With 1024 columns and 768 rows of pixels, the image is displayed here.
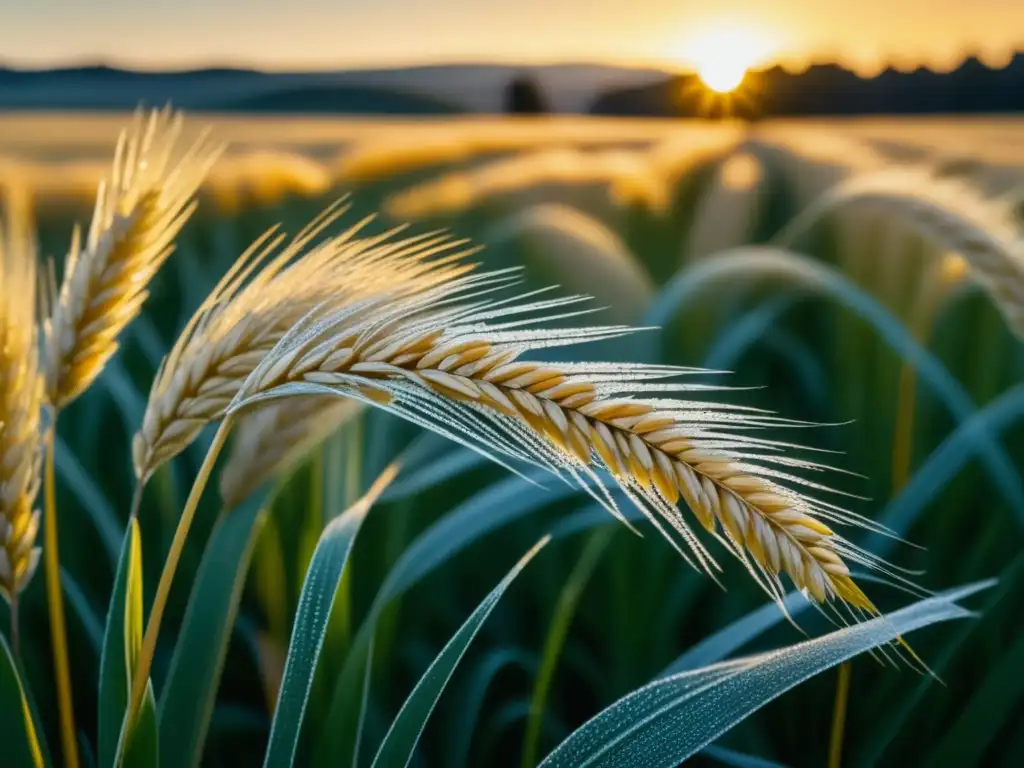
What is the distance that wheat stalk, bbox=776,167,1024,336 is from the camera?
0.62 m

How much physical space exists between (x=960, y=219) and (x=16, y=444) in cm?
67

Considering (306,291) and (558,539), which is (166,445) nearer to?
(306,291)

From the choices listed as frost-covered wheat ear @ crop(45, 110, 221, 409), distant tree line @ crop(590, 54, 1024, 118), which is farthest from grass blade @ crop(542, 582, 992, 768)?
distant tree line @ crop(590, 54, 1024, 118)

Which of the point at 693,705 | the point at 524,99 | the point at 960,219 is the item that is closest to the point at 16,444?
the point at 693,705

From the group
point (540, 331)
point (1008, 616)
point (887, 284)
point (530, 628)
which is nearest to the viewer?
point (540, 331)

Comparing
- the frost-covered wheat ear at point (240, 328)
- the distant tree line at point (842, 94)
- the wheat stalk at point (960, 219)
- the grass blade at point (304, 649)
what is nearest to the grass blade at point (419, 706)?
the grass blade at point (304, 649)

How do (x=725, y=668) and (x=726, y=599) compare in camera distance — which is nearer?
(x=725, y=668)

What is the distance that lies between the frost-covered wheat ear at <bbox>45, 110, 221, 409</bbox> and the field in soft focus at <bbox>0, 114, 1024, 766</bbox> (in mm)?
226

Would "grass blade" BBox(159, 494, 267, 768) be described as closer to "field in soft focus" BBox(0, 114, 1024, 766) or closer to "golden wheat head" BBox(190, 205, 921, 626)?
"field in soft focus" BBox(0, 114, 1024, 766)

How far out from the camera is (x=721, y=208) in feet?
3.81

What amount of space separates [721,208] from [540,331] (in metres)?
0.91

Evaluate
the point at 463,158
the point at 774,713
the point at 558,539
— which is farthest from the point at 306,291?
the point at 463,158

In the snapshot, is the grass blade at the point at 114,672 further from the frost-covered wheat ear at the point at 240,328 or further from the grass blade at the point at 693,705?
the grass blade at the point at 693,705

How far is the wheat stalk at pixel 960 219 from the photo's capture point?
62 cm
